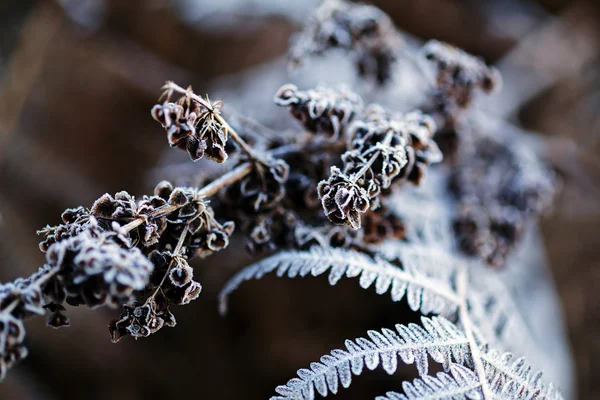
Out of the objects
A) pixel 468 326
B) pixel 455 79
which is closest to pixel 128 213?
pixel 468 326

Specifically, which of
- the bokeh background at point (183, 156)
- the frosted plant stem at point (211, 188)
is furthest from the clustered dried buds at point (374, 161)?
the bokeh background at point (183, 156)

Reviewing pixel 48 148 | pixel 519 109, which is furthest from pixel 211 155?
pixel 519 109

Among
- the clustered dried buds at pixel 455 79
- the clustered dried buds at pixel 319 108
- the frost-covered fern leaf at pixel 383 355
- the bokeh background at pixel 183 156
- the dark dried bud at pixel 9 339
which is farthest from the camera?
the bokeh background at pixel 183 156

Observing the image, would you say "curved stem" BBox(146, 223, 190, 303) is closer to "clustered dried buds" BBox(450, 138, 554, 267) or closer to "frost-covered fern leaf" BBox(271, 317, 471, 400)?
"frost-covered fern leaf" BBox(271, 317, 471, 400)

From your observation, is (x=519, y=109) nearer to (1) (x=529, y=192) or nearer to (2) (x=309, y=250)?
(1) (x=529, y=192)

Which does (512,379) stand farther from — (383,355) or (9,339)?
(9,339)

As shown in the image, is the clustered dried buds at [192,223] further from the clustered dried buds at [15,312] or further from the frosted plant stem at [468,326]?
the frosted plant stem at [468,326]
